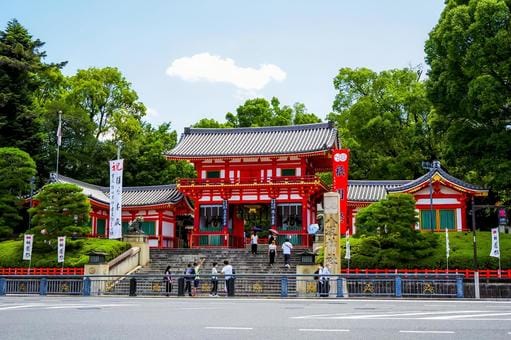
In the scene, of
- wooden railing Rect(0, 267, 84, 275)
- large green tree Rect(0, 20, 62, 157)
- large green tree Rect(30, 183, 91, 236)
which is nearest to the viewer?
wooden railing Rect(0, 267, 84, 275)

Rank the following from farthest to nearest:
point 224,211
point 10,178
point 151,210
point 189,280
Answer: point 151,210
point 224,211
point 10,178
point 189,280

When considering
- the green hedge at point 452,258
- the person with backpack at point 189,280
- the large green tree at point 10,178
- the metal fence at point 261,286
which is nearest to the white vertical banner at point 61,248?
the metal fence at point 261,286

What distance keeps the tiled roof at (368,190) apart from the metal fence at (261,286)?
1643cm

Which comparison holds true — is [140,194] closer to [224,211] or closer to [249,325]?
[224,211]

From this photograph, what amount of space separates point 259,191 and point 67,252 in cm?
1462

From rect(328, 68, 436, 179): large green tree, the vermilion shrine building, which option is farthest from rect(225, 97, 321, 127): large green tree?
the vermilion shrine building

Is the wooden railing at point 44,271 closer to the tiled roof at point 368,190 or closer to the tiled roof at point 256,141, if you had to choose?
the tiled roof at point 256,141

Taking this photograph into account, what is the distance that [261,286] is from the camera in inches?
957

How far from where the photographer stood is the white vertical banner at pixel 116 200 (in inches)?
1305

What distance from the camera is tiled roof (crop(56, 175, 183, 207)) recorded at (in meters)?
45.0

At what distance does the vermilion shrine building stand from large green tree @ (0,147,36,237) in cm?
539

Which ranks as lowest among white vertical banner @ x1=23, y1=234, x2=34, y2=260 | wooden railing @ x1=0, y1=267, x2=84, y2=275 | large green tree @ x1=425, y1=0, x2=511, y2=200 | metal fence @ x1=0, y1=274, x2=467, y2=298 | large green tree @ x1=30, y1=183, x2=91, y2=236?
metal fence @ x1=0, y1=274, x2=467, y2=298

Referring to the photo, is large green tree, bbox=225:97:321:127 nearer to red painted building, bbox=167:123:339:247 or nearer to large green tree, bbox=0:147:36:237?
red painted building, bbox=167:123:339:247

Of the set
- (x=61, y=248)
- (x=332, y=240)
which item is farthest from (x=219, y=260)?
(x=332, y=240)
